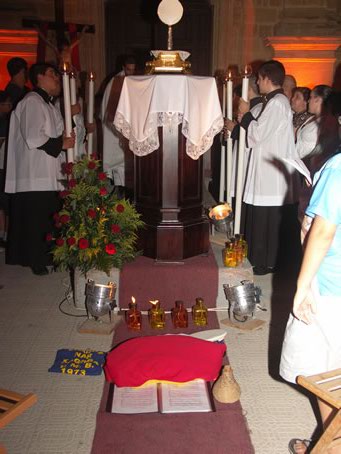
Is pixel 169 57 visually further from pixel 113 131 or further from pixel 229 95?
pixel 113 131

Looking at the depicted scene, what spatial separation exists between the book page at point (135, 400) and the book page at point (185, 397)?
48 millimetres

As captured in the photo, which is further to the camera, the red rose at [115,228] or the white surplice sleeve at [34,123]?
the white surplice sleeve at [34,123]

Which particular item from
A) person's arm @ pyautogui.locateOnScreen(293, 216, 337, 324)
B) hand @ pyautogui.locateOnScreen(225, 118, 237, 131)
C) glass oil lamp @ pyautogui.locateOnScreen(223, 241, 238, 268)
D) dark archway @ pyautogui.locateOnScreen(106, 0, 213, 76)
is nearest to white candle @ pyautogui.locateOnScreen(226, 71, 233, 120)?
hand @ pyautogui.locateOnScreen(225, 118, 237, 131)

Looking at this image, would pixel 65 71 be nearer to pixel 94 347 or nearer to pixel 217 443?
pixel 94 347

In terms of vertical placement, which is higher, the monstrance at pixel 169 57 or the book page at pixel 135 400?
the monstrance at pixel 169 57

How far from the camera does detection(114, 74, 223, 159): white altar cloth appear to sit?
3.55 m

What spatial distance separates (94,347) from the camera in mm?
3410

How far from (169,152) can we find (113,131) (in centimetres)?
226

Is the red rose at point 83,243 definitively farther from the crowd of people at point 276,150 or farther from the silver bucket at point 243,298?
the crowd of people at point 276,150

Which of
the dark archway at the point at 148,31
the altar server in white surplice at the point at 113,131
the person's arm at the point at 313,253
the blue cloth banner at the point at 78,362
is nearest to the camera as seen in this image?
the person's arm at the point at 313,253

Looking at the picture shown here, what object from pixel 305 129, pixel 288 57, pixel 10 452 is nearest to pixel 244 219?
pixel 305 129

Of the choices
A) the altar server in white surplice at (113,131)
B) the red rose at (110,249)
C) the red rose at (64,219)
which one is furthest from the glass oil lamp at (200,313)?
the altar server in white surplice at (113,131)

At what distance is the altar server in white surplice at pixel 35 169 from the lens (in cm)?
449

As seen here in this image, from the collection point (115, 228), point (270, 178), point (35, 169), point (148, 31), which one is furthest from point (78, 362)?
point (148, 31)
